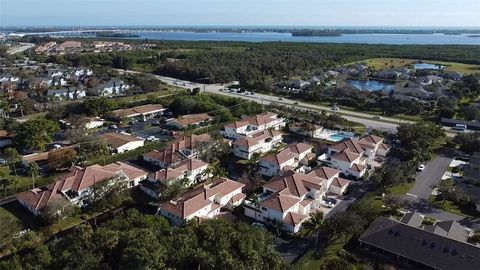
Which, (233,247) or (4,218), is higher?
(233,247)

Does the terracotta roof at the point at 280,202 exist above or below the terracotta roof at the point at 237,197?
above

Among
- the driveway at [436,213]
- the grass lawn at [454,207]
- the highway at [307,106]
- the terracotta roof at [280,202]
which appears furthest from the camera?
the highway at [307,106]

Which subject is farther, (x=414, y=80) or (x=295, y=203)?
(x=414, y=80)

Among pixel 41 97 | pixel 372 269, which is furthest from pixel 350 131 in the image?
pixel 41 97

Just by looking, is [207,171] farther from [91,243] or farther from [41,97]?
[41,97]

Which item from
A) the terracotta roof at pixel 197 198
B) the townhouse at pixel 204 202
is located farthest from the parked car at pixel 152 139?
the terracotta roof at pixel 197 198

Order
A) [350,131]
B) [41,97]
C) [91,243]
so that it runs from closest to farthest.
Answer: [91,243], [350,131], [41,97]

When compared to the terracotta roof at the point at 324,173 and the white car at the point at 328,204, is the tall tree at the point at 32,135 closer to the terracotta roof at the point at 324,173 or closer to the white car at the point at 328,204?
the terracotta roof at the point at 324,173
